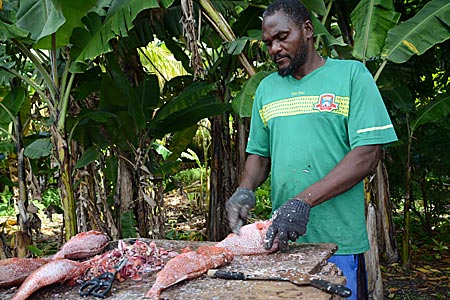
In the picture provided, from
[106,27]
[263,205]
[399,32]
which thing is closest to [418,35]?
[399,32]

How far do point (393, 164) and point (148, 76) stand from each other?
3896 mm

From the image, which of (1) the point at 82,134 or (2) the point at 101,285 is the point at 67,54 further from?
(2) the point at 101,285

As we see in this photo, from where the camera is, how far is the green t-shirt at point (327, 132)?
8.34 feet

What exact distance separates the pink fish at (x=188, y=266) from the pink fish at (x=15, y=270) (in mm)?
603

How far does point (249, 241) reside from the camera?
8.43ft

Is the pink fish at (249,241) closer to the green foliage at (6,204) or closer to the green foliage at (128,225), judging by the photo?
the green foliage at (128,225)

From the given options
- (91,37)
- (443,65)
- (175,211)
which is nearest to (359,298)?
(91,37)

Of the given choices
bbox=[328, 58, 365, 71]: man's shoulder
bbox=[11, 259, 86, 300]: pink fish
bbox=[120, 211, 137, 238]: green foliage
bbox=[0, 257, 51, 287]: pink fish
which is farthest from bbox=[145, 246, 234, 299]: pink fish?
bbox=[120, 211, 137, 238]: green foliage

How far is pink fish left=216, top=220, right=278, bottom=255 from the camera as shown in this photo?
2.53 metres

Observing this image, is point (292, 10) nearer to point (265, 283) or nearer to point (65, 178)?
point (265, 283)

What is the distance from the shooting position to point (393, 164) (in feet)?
23.5

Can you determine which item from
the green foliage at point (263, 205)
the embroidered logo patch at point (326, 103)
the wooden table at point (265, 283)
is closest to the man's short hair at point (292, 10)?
the embroidered logo patch at point (326, 103)

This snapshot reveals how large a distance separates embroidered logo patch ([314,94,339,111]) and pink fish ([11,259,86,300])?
54.2 inches

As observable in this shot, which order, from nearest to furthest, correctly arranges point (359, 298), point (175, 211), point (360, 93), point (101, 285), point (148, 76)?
point (101, 285) → point (360, 93) → point (359, 298) → point (148, 76) → point (175, 211)
